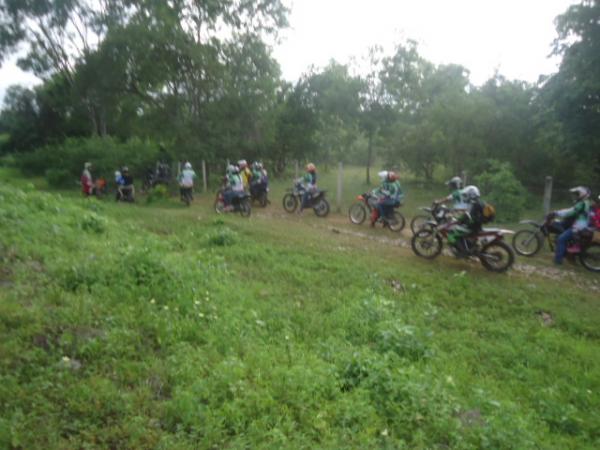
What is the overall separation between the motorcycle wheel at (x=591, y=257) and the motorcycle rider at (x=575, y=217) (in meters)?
0.33

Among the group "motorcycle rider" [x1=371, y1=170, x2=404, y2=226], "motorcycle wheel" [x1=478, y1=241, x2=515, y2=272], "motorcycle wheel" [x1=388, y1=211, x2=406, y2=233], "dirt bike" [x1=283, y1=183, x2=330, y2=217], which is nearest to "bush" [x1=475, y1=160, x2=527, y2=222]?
"motorcycle wheel" [x1=388, y1=211, x2=406, y2=233]

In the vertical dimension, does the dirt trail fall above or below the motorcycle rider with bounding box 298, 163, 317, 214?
below

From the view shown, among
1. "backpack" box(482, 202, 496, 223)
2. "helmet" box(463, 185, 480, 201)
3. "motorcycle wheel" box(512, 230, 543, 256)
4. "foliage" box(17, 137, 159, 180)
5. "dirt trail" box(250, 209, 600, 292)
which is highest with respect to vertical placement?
"foliage" box(17, 137, 159, 180)

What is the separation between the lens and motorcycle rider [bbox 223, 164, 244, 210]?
43.5ft

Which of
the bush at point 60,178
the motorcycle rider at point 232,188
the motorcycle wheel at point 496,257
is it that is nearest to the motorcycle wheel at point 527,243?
the motorcycle wheel at point 496,257

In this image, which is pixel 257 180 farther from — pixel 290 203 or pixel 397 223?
pixel 397 223

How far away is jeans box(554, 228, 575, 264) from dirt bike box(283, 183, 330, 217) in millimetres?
6996

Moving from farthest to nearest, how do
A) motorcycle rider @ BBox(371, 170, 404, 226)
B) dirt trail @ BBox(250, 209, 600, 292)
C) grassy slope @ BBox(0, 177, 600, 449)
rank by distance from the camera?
motorcycle rider @ BBox(371, 170, 404, 226) → dirt trail @ BBox(250, 209, 600, 292) → grassy slope @ BBox(0, 177, 600, 449)

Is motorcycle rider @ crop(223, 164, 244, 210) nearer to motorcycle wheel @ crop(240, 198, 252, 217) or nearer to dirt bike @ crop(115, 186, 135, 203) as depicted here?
motorcycle wheel @ crop(240, 198, 252, 217)

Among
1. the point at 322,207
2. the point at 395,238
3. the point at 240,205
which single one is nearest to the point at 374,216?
the point at 395,238

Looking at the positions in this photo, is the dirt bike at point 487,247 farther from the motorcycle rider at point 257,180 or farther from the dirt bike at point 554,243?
the motorcycle rider at point 257,180

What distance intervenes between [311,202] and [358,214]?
75.4 inches

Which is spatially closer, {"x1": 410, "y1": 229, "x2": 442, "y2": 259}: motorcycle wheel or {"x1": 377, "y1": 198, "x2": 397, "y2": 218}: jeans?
{"x1": 410, "y1": 229, "x2": 442, "y2": 259}: motorcycle wheel

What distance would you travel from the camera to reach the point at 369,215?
42.8 feet
